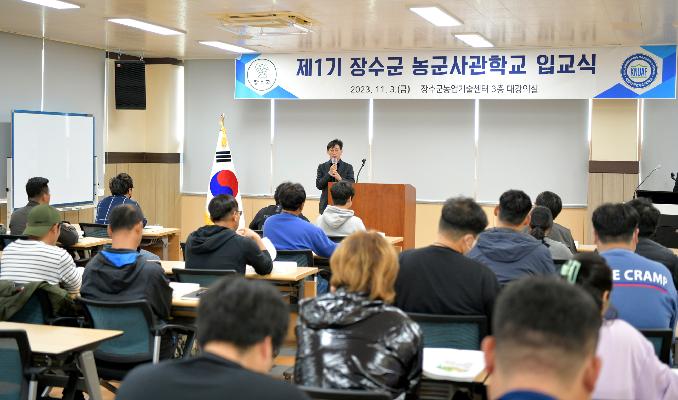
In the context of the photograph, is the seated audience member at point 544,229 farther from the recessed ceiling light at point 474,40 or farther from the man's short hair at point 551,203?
the recessed ceiling light at point 474,40

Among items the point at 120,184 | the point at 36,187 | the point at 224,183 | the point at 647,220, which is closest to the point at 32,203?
the point at 36,187

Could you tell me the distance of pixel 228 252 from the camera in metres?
5.48

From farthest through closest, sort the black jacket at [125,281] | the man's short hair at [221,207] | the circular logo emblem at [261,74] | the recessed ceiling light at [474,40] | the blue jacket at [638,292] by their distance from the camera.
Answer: the circular logo emblem at [261,74], the recessed ceiling light at [474,40], the man's short hair at [221,207], the black jacket at [125,281], the blue jacket at [638,292]

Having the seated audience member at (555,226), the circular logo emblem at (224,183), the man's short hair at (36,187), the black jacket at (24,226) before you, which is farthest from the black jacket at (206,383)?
the circular logo emblem at (224,183)

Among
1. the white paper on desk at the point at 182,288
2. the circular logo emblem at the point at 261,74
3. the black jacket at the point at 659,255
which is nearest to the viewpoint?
the black jacket at the point at 659,255

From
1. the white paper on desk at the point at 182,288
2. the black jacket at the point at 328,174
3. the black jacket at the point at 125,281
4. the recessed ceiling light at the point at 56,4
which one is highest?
the recessed ceiling light at the point at 56,4

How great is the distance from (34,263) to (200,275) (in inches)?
39.5

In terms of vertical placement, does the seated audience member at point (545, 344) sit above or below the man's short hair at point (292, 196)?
below

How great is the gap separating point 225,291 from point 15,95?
9.33 meters

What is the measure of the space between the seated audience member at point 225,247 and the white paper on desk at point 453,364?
215 cm

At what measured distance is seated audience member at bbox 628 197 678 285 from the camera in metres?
4.71

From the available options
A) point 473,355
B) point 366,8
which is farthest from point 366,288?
point 366,8

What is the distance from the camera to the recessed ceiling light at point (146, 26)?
920cm

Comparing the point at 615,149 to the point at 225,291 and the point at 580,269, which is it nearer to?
the point at 580,269
